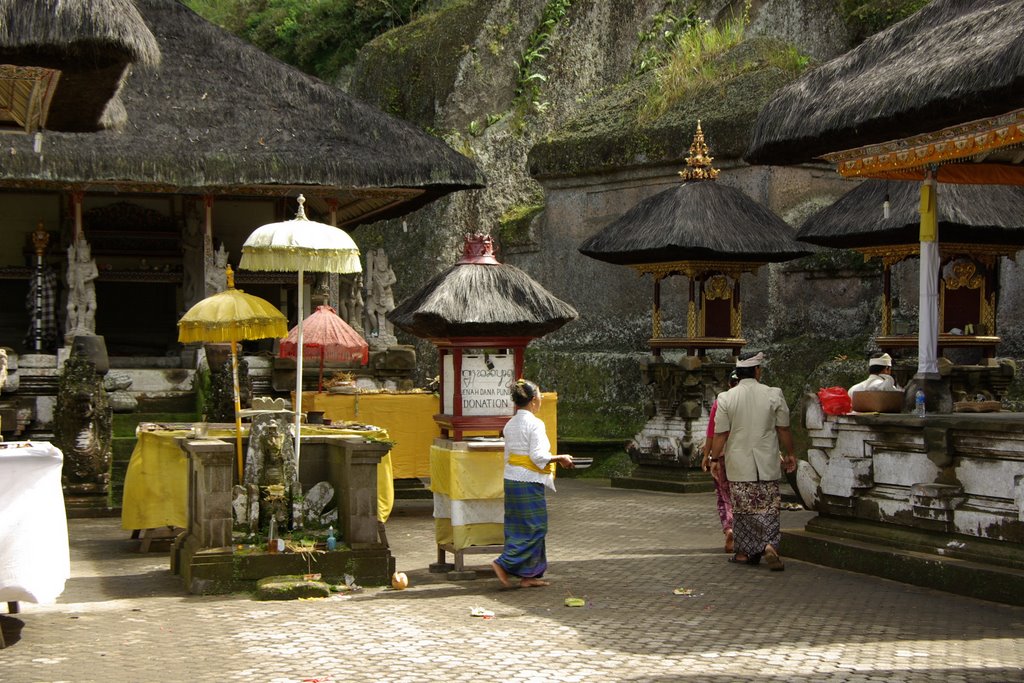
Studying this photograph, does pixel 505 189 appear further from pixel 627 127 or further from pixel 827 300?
pixel 827 300

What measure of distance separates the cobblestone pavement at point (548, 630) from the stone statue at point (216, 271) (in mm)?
8703

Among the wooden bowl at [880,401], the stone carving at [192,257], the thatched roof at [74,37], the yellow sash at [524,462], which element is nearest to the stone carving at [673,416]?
the wooden bowl at [880,401]

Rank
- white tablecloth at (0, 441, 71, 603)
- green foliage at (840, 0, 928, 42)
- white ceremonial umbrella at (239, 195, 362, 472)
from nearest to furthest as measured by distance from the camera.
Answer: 1. white tablecloth at (0, 441, 71, 603)
2. white ceremonial umbrella at (239, 195, 362, 472)
3. green foliage at (840, 0, 928, 42)

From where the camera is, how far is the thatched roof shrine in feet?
51.8

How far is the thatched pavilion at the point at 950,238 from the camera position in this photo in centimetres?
1470

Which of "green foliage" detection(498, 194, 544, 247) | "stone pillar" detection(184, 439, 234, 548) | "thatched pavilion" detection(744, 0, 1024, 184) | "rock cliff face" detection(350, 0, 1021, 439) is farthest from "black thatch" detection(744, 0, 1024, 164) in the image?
"green foliage" detection(498, 194, 544, 247)

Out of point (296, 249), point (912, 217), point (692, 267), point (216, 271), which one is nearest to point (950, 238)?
point (912, 217)

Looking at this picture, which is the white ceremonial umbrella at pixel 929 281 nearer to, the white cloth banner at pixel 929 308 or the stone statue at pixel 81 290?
the white cloth banner at pixel 929 308

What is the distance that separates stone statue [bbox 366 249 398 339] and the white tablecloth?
430 inches

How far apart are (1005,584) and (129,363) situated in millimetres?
13698

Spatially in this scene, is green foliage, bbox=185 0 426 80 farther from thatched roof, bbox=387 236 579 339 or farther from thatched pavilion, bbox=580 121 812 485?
thatched roof, bbox=387 236 579 339

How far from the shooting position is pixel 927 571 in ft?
30.3

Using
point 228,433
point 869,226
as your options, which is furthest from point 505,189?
point 228,433

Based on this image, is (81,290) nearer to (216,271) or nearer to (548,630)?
(216,271)
